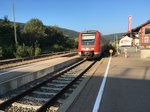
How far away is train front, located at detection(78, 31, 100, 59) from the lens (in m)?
27.0

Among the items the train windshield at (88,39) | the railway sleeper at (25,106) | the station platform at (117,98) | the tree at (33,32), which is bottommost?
the railway sleeper at (25,106)

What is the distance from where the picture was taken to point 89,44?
27.4 meters

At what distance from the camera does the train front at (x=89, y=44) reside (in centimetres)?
2702

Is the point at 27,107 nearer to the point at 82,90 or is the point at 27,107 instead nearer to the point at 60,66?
the point at 82,90

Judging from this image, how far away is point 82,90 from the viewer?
10359mm

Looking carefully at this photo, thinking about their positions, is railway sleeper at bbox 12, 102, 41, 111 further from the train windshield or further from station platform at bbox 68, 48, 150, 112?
the train windshield

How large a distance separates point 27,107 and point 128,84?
17.3ft

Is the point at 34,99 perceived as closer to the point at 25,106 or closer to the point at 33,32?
the point at 25,106

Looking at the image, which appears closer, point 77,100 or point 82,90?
point 77,100

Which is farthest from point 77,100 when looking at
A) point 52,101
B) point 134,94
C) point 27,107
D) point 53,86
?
point 53,86

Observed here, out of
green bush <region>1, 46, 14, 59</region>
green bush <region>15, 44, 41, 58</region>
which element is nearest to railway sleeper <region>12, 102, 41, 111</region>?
green bush <region>15, 44, 41, 58</region>

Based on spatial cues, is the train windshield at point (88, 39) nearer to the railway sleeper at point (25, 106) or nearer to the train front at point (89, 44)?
the train front at point (89, 44)

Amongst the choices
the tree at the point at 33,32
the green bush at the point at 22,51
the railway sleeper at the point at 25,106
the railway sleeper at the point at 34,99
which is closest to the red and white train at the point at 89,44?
the green bush at the point at 22,51

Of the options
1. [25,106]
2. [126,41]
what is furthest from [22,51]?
[126,41]
